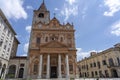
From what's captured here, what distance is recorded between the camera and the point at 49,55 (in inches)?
1143

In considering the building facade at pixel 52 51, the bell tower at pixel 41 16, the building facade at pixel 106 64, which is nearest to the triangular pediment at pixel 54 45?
the building facade at pixel 52 51

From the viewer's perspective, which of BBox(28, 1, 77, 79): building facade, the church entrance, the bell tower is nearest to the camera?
BBox(28, 1, 77, 79): building facade

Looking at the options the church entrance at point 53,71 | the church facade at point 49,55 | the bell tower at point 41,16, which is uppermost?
the bell tower at point 41,16

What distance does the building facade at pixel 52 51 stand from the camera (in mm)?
28453

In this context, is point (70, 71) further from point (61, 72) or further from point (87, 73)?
point (87, 73)

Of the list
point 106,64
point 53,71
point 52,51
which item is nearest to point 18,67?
point 53,71

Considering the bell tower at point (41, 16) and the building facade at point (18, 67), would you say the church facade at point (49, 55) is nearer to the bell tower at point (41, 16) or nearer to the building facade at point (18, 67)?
the building facade at point (18, 67)

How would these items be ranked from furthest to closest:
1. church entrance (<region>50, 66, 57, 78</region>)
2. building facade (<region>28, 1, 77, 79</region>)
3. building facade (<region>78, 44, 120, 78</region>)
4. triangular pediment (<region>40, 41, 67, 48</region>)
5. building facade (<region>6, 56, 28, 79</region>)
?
building facade (<region>78, 44, 120, 78</region>), building facade (<region>6, 56, 28, 79</region>), church entrance (<region>50, 66, 57, 78</region>), triangular pediment (<region>40, 41, 67, 48</region>), building facade (<region>28, 1, 77, 79</region>)

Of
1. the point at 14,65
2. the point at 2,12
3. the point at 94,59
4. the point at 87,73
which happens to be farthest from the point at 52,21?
the point at 87,73

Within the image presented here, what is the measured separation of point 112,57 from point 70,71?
47.9 feet

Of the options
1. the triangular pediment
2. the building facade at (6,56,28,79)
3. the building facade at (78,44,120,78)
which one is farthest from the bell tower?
the building facade at (78,44,120,78)

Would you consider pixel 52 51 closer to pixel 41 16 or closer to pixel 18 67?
pixel 18 67

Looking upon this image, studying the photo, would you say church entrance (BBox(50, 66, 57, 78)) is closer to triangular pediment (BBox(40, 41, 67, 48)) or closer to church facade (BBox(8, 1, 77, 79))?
church facade (BBox(8, 1, 77, 79))

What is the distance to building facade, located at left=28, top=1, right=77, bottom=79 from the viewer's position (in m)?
28.5
